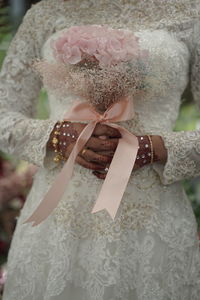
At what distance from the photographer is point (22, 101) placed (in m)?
1.42

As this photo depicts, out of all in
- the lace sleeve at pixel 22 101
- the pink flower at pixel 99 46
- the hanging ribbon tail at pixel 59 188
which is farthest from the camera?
the lace sleeve at pixel 22 101

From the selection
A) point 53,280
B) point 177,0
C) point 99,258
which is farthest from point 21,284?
point 177,0

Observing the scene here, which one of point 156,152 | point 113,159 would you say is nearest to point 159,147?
point 156,152

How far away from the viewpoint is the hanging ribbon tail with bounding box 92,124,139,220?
1.11 metres

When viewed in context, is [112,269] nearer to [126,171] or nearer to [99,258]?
[99,258]

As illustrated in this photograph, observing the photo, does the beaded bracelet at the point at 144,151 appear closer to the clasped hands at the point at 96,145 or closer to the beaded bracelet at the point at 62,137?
the clasped hands at the point at 96,145

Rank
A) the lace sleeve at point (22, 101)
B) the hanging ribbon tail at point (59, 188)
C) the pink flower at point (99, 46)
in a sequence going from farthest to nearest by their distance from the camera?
1. the lace sleeve at point (22, 101)
2. the hanging ribbon tail at point (59, 188)
3. the pink flower at point (99, 46)

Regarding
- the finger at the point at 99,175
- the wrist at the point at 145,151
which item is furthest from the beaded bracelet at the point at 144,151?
the finger at the point at 99,175

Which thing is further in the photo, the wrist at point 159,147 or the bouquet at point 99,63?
the wrist at point 159,147

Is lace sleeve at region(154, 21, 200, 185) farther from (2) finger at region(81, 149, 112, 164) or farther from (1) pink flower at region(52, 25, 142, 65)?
(1) pink flower at region(52, 25, 142, 65)

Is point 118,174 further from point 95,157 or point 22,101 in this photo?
point 22,101

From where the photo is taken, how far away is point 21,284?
1.28m

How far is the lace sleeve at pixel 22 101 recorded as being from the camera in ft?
4.30

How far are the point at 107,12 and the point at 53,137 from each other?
1.53 ft
